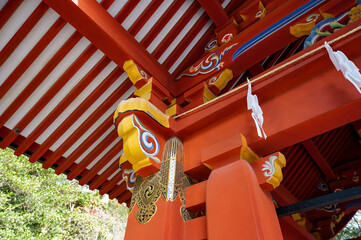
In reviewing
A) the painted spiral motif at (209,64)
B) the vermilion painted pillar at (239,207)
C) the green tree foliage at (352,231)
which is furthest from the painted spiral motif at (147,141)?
the green tree foliage at (352,231)

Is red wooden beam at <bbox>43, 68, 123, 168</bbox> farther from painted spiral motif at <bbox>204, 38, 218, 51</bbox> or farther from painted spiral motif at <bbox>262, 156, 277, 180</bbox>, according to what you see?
painted spiral motif at <bbox>262, 156, 277, 180</bbox>

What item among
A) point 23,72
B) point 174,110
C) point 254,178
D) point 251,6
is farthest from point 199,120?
point 23,72

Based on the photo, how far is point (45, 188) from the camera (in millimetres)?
8789

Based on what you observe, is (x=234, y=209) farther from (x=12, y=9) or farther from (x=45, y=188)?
(x=45, y=188)

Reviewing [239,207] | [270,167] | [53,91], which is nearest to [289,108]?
[270,167]

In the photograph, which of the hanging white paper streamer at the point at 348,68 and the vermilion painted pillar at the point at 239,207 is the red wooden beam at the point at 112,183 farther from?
the hanging white paper streamer at the point at 348,68

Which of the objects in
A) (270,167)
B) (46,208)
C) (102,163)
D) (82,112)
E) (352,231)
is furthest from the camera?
(352,231)

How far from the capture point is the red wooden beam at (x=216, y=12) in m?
2.91

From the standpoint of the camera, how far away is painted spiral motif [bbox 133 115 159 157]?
2039 millimetres

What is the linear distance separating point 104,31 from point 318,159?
3.71 m

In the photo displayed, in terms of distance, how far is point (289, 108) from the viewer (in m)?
1.85

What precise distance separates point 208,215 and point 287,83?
1121 millimetres

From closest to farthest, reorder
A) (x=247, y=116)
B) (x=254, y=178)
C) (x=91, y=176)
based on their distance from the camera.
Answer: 1. (x=254, y=178)
2. (x=247, y=116)
3. (x=91, y=176)

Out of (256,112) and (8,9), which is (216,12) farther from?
(8,9)
